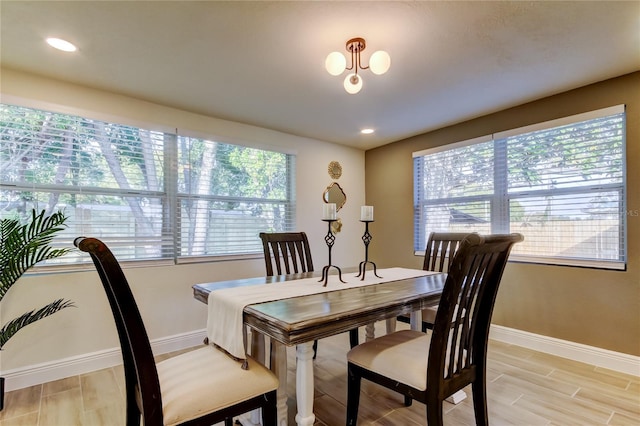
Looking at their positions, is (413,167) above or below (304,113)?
below

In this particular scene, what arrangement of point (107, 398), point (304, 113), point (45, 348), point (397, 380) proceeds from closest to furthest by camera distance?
1. point (397, 380)
2. point (107, 398)
3. point (45, 348)
4. point (304, 113)

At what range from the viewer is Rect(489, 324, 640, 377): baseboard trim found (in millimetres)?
2398

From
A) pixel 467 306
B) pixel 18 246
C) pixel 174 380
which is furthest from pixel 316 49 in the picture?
pixel 18 246

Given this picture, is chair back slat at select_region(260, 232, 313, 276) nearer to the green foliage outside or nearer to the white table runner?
the white table runner

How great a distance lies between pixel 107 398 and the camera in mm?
2090

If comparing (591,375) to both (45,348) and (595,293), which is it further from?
(45,348)

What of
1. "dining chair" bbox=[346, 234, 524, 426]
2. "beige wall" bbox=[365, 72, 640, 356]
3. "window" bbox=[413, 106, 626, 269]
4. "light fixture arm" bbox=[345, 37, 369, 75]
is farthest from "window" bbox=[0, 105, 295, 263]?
"beige wall" bbox=[365, 72, 640, 356]

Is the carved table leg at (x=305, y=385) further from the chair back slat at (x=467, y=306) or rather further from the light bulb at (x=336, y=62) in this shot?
the light bulb at (x=336, y=62)

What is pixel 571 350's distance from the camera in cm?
266

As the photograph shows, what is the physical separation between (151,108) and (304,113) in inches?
55.7

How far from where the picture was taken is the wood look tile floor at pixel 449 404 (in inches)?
72.6

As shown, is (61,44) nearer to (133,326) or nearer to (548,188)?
(133,326)

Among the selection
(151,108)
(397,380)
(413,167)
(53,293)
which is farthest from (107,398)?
(413,167)

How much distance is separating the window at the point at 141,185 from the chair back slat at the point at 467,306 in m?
2.48
